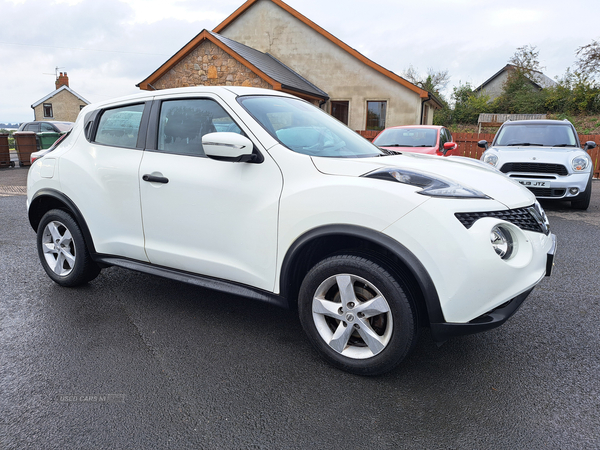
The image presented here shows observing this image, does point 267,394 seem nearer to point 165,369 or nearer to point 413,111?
point 165,369

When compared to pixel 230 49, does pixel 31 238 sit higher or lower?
lower

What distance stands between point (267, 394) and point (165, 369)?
690 mm

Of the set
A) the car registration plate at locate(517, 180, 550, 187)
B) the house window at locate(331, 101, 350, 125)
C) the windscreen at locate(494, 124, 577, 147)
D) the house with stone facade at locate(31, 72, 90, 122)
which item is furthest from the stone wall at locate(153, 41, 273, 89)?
the house with stone facade at locate(31, 72, 90, 122)

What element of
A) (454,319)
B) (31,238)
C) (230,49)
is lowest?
(31,238)

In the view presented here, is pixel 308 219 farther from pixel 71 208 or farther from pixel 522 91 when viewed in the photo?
pixel 522 91

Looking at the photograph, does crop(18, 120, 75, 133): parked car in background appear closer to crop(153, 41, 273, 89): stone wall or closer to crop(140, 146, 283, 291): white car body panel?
crop(153, 41, 273, 89): stone wall

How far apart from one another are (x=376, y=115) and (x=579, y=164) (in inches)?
540

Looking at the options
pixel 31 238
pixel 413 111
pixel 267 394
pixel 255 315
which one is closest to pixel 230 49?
pixel 413 111

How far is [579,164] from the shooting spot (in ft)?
25.4

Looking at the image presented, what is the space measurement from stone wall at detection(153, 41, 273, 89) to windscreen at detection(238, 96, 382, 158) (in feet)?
45.6

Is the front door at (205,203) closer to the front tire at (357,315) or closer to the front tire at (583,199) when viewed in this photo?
the front tire at (357,315)

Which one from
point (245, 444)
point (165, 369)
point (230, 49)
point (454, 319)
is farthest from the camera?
point (230, 49)

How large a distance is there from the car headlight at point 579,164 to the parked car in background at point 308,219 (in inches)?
230

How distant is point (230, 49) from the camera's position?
16656 millimetres
